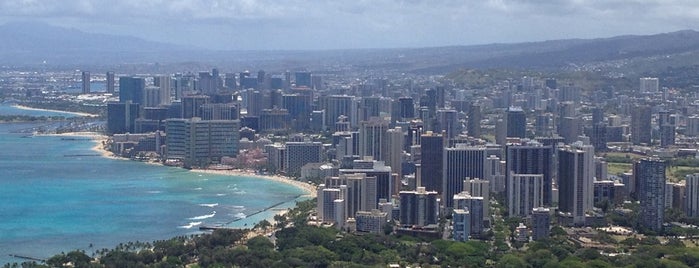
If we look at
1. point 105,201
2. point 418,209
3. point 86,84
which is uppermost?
point 86,84

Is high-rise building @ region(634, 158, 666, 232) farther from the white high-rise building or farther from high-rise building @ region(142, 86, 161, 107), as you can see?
the white high-rise building

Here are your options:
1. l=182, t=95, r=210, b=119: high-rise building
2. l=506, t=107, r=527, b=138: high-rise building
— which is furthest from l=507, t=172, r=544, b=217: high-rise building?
l=182, t=95, r=210, b=119: high-rise building

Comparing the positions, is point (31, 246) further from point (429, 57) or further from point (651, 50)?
point (429, 57)

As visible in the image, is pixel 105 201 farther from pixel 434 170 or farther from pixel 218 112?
pixel 218 112

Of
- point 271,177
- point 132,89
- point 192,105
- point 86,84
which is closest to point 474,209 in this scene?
point 271,177

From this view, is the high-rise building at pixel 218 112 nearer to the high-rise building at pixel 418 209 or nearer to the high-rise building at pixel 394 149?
the high-rise building at pixel 394 149

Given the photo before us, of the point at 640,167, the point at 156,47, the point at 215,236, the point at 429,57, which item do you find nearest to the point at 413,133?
the point at 640,167
